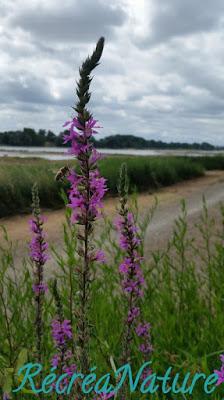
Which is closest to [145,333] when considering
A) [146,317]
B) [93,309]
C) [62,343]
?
[62,343]

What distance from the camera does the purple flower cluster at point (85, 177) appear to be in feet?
5.10

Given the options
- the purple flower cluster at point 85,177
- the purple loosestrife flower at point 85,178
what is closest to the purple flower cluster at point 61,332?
the purple loosestrife flower at point 85,178

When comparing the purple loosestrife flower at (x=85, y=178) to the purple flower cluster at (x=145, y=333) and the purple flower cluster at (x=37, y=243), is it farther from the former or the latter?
the purple flower cluster at (x=145, y=333)

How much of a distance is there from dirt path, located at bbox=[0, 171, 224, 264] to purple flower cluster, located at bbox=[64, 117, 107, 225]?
19.3ft

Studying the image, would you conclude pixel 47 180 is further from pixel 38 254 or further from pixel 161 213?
pixel 38 254

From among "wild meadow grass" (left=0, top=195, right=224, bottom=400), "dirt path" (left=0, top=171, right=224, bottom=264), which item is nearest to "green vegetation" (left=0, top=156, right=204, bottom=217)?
"dirt path" (left=0, top=171, right=224, bottom=264)

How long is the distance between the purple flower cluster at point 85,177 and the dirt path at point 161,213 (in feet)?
19.3

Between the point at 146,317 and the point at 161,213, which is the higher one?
the point at 146,317

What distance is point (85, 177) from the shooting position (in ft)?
5.10

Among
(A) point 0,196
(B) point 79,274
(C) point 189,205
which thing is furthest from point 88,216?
(C) point 189,205

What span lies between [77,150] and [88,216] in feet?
0.72

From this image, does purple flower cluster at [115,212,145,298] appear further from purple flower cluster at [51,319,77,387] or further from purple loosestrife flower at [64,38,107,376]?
purple loosestrife flower at [64,38,107,376]

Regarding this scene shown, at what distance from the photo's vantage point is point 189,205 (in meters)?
19.3

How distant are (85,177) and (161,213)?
15.8m
